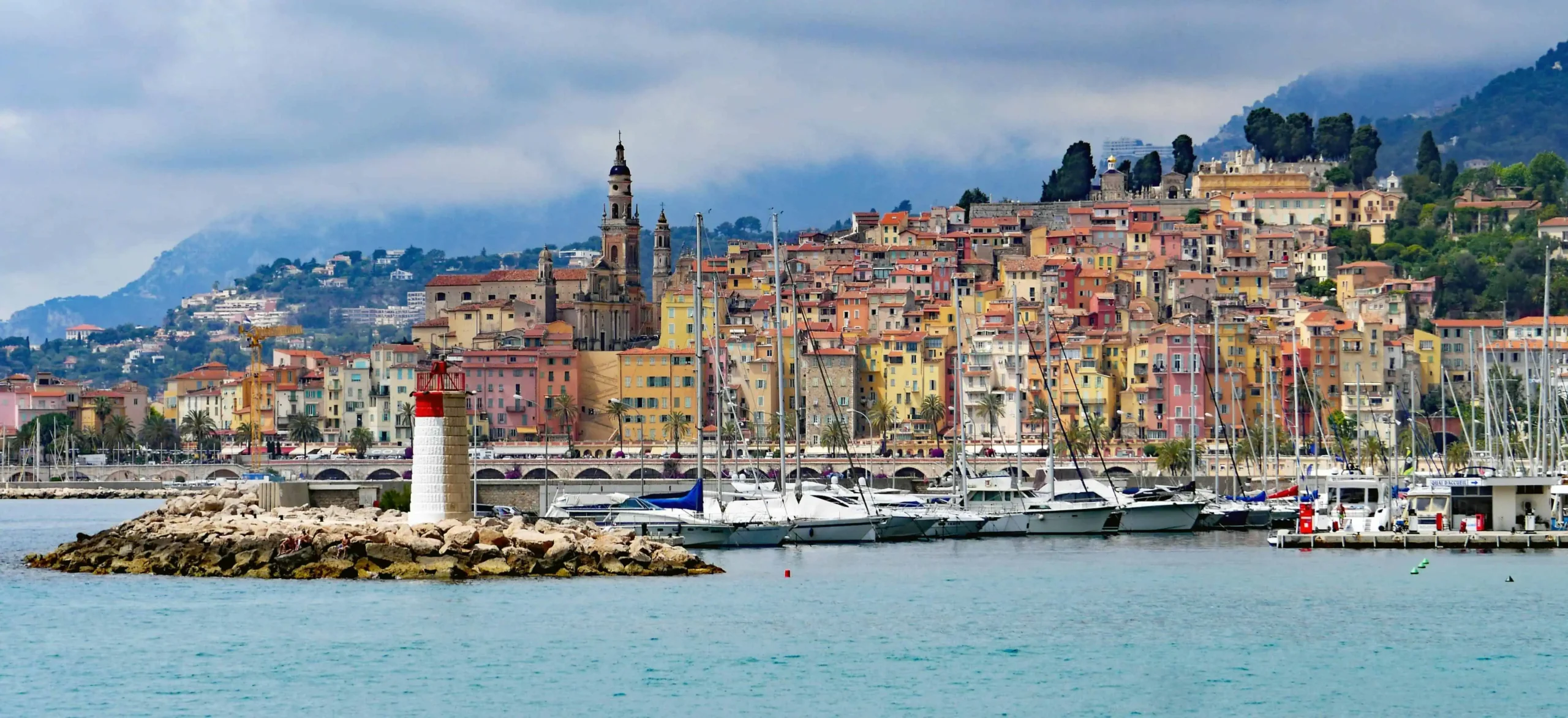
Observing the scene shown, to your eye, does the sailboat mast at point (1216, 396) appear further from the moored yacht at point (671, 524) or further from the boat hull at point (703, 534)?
the boat hull at point (703, 534)

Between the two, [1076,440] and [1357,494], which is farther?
[1076,440]

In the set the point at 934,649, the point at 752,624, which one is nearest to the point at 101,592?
the point at 752,624

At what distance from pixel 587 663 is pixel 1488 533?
21.9 m

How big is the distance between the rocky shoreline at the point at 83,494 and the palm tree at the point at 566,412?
19954 mm

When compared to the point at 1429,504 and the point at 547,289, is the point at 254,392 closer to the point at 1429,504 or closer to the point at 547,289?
the point at 547,289

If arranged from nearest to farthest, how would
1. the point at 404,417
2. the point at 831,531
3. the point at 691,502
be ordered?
the point at 691,502 < the point at 831,531 < the point at 404,417

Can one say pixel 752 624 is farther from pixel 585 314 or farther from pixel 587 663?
pixel 585 314

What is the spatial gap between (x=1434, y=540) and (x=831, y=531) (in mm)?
11934

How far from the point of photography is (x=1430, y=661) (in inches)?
1219

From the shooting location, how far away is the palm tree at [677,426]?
104 meters

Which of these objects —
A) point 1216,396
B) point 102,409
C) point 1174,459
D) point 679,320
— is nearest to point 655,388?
point 679,320

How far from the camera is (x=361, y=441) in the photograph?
4286 inches

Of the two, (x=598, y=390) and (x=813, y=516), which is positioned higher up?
(x=598, y=390)

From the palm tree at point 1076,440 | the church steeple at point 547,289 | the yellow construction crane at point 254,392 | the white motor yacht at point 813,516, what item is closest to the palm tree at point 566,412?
the church steeple at point 547,289
